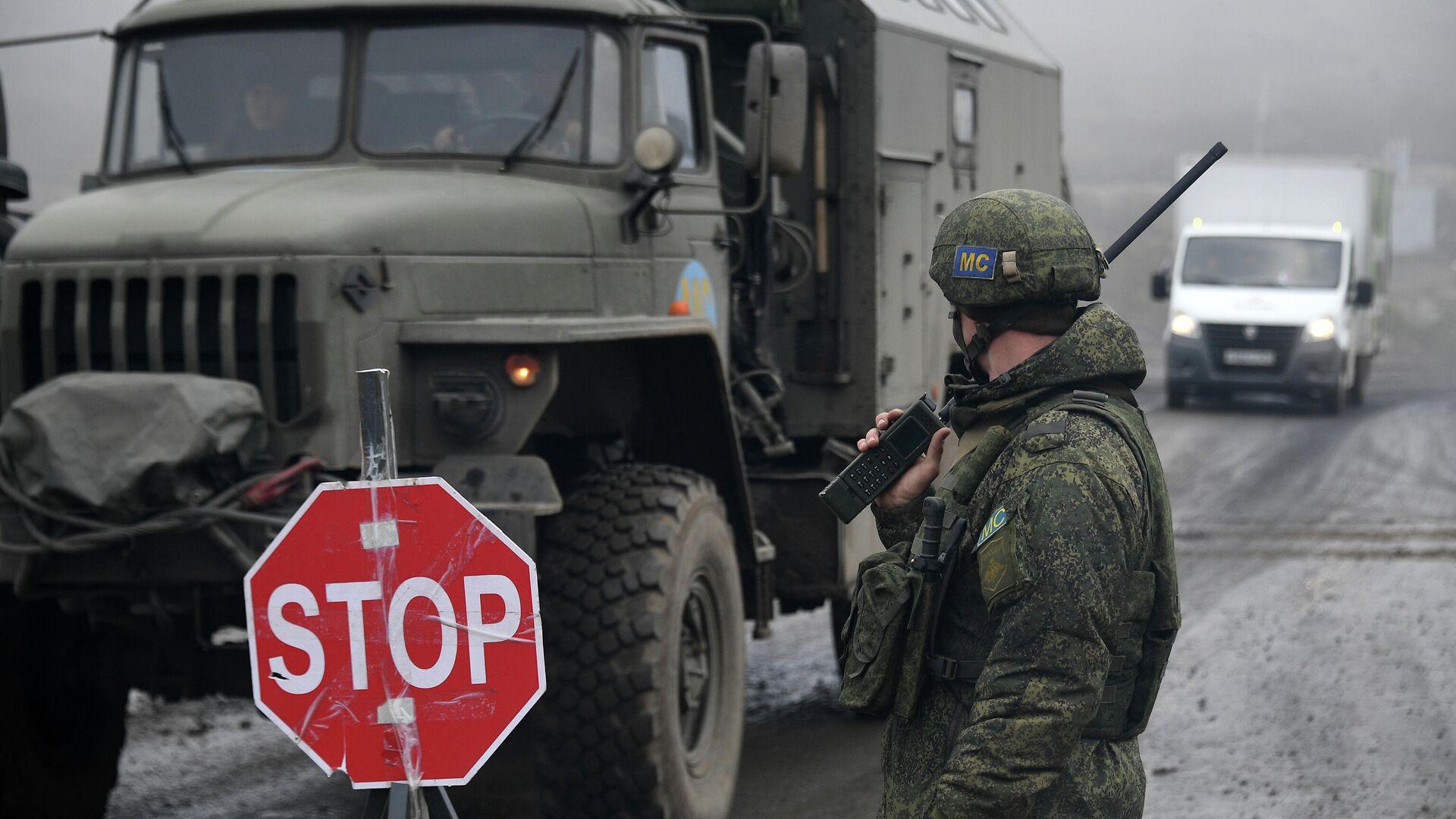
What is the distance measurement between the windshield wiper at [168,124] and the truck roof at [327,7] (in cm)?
19

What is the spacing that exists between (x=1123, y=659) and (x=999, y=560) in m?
0.32

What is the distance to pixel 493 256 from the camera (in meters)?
5.44

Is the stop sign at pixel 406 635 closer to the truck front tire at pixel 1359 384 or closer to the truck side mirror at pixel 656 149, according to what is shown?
the truck side mirror at pixel 656 149

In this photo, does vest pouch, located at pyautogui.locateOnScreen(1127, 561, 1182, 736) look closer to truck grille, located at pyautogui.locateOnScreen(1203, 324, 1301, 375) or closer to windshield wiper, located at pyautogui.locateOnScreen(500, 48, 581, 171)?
windshield wiper, located at pyautogui.locateOnScreen(500, 48, 581, 171)

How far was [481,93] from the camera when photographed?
19.5 feet

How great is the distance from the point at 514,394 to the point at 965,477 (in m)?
2.36

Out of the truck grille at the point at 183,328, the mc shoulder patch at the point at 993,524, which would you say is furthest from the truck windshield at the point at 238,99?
the mc shoulder patch at the point at 993,524

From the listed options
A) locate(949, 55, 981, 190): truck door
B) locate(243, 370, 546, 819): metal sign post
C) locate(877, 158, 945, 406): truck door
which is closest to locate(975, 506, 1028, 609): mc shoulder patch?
locate(243, 370, 546, 819): metal sign post

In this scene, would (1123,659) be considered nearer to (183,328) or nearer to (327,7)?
(183,328)

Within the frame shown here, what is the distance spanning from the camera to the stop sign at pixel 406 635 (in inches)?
136

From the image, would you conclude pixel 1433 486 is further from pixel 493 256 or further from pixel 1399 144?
pixel 1399 144

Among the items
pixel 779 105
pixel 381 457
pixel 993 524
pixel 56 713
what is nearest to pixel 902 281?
pixel 779 105

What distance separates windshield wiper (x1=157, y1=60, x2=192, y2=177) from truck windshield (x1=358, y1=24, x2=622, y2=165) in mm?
650

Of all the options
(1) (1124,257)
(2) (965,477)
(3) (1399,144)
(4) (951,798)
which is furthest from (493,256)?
(3) (1399,144)
